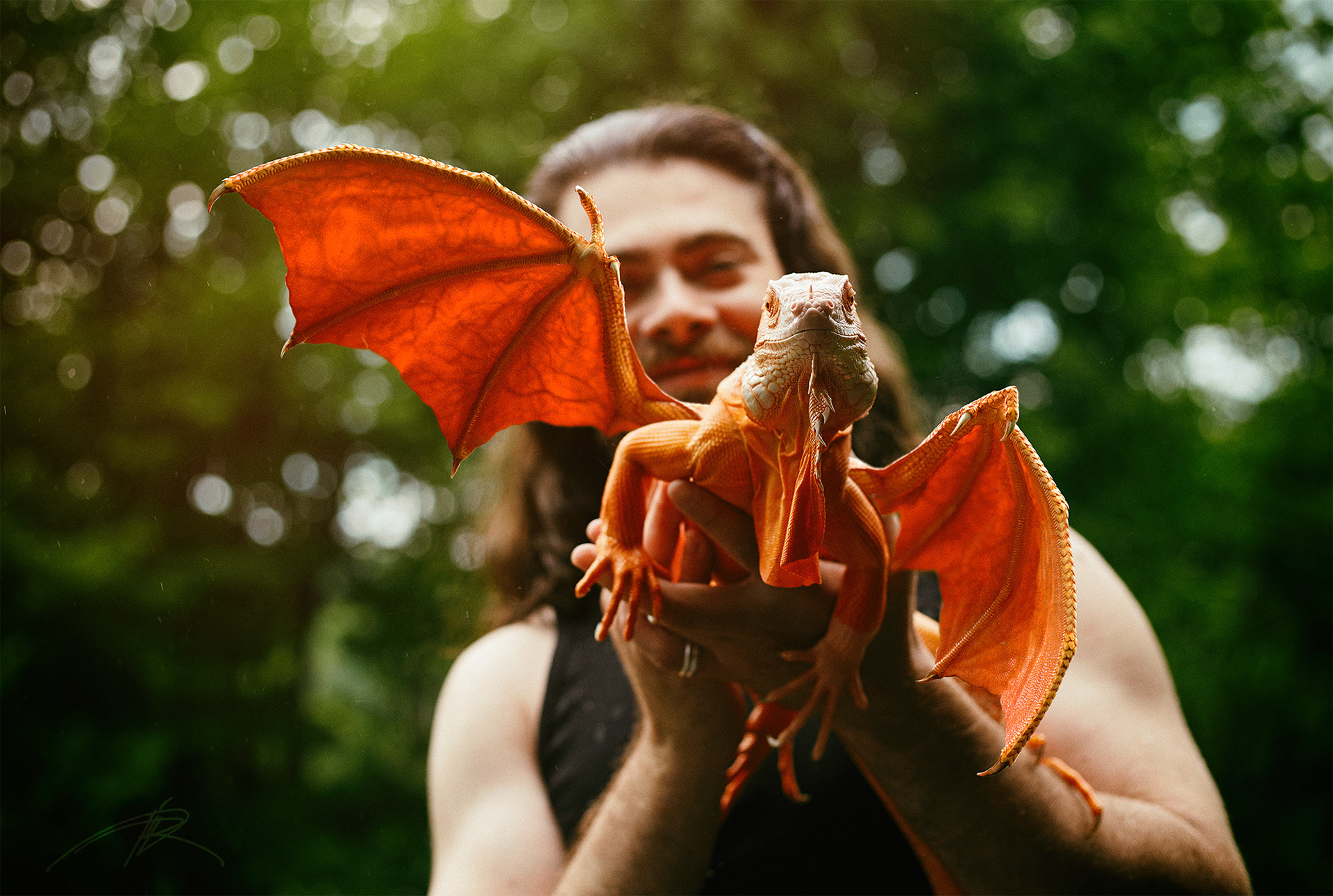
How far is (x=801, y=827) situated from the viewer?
0.91m

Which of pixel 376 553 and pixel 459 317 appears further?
pixel 376 553

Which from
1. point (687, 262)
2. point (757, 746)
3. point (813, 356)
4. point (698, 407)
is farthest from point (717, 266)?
point (757, 746)

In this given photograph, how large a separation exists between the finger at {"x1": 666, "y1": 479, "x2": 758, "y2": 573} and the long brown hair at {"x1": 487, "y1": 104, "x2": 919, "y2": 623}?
0.41 ft

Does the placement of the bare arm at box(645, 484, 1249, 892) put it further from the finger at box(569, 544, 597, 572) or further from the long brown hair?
the long brown hair

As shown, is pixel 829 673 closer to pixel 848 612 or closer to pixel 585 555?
pixel 848 612

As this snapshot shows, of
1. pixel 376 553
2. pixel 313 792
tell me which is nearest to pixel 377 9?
pixel 376 553

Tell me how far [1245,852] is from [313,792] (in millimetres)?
2014

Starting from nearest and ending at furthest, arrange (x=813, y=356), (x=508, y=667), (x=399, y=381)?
(x=813, y=356), (x=508, y=667), (x=399, y=381)

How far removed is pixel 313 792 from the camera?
1606 millimetres

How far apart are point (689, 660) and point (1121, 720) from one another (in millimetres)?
460

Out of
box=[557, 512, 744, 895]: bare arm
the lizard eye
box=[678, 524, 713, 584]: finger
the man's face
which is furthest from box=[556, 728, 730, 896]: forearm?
the lizard eye

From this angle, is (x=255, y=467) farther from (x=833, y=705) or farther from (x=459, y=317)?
(x=833, y=705)

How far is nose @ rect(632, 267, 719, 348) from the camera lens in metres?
0.70

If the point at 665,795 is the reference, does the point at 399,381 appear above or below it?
below
